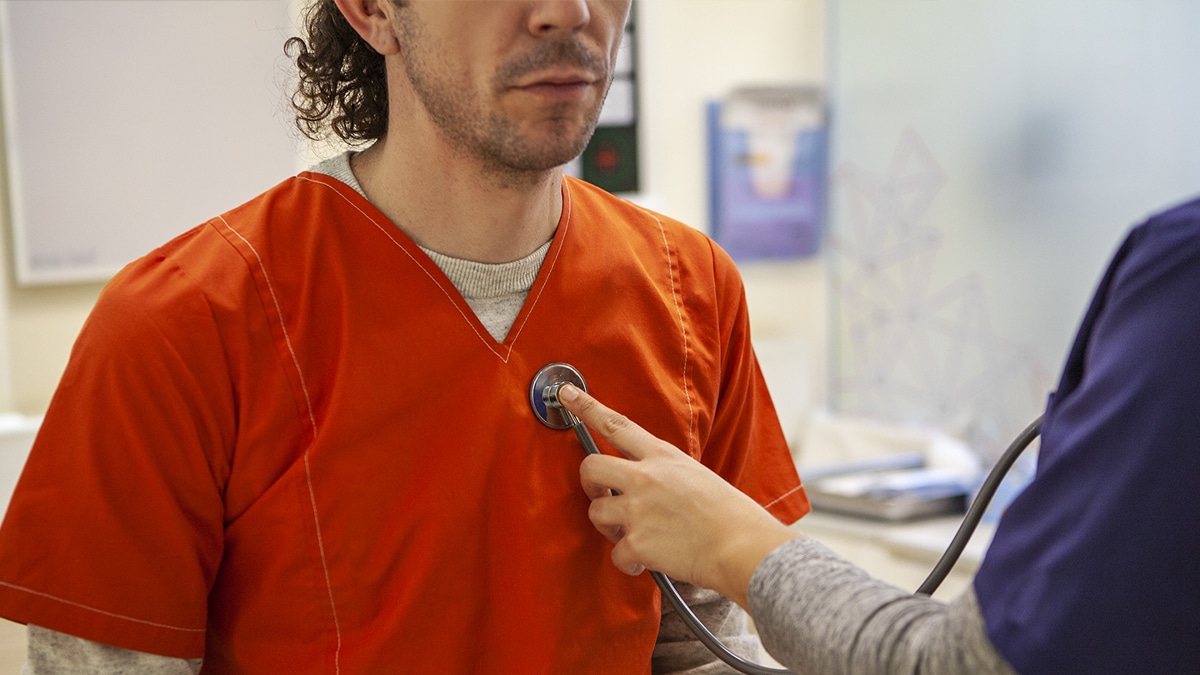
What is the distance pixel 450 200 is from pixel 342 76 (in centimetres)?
27

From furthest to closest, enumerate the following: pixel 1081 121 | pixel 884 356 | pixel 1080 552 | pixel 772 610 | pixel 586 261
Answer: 1. pixel 884 356
2. pixel 1081 121
3. pixel 586 261
4. pixel 772 610
5. pixel 1080 552

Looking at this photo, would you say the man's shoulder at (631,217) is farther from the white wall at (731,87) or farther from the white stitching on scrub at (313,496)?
the white wall at (731,87)

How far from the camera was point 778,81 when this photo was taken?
10.2ft

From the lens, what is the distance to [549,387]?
1010mm

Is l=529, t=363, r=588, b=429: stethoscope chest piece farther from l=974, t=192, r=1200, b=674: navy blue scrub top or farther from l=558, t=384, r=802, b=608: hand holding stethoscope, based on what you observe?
l=974, t=192, r=1200, b=674: navy blue scrub top

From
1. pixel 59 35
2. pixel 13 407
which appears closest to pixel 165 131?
pixel 59 35

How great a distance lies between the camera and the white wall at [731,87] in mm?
2857

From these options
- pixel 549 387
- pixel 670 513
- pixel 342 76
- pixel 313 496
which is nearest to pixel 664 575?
pixel 670 513

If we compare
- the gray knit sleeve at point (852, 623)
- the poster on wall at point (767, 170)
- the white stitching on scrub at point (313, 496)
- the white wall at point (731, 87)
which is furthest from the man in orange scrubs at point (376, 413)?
the poster on wall at point (767, 170)

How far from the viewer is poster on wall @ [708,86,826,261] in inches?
119

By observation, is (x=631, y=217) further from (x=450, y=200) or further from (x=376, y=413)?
(x=376, y=413)

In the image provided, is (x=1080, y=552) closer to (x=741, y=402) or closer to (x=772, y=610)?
(x=772, y=610)

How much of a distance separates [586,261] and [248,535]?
Answer: 41 centimetres

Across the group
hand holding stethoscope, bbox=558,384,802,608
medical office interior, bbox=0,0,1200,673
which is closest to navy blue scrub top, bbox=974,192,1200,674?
hand holding stethoscope, bbox=558,384,802,608
